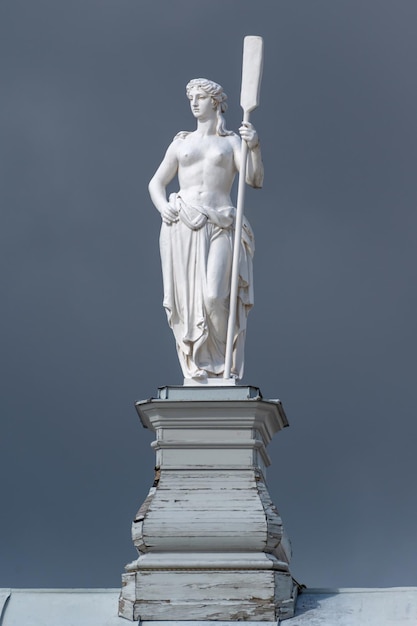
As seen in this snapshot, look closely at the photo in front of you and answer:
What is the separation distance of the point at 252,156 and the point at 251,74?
2.71ft

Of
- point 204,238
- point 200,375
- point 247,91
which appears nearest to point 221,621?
point 200,375

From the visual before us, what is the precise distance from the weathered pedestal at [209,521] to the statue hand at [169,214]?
1.78m

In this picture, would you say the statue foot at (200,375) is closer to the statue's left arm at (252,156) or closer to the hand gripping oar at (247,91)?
the hand gripping oar at (247,91)

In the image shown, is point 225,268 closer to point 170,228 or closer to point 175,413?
point 170,228

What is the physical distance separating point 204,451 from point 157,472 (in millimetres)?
490

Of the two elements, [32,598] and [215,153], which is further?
[215,153]

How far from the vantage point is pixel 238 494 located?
12984mm

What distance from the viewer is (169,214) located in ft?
45.9

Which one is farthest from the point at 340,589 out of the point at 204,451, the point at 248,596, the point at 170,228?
the point at 170,228

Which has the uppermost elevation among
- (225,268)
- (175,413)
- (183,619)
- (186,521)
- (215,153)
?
(215,153)

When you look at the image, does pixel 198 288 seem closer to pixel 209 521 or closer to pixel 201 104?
pixel 201 104

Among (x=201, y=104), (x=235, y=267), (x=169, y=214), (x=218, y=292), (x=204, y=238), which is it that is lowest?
(x=218, y=292)

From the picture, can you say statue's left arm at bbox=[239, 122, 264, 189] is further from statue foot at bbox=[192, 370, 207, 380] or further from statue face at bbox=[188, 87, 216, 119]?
statue foot at bbox=[192, 370, 207, 380]

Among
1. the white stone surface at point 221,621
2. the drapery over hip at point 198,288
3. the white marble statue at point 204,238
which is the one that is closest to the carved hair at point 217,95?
the white marble statue at point 204,238
